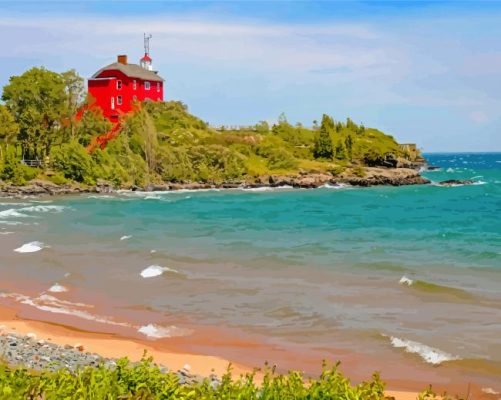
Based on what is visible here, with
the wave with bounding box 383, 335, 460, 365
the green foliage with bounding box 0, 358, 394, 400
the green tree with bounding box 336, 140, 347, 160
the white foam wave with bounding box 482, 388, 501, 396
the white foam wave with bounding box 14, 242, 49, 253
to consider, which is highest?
the green tree with bounding box 336, 140, 347, 160

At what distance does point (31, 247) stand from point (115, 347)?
1918 centimetres

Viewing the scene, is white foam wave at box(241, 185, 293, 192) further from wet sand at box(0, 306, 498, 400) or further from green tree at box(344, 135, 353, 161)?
wet sand at box(0, 306, 498, 400)

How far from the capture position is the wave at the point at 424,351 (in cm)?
1571

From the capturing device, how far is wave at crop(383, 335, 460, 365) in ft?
51.5

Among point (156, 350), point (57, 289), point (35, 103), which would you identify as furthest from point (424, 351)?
point (35, 103)

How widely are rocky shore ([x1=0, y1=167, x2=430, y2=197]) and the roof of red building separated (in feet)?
68.0

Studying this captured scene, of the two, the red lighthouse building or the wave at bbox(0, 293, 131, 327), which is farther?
the red lighthouse building

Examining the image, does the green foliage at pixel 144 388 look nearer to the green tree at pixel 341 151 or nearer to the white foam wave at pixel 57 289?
the white foam wave at pixel 57 289

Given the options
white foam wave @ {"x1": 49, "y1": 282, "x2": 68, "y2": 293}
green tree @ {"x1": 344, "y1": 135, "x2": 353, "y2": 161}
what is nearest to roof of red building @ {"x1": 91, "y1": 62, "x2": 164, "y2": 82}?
green tree @ {"x1": 344, "y1": 135, "x2": 353, "y2": 161}

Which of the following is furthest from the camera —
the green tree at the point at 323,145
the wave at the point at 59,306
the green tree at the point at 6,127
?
the green tree at the point at 323,145

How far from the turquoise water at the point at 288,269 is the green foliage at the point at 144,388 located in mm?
8061

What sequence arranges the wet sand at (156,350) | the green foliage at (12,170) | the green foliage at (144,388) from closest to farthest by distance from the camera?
the green foliage at (144,388) → the wet sand at (156,350) → the green foliage at (12,170)

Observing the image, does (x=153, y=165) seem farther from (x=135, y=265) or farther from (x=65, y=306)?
(x=65, y=306)

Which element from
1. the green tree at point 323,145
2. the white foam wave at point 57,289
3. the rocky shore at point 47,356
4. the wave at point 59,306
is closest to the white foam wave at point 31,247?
the white foam wave at point 57,289
